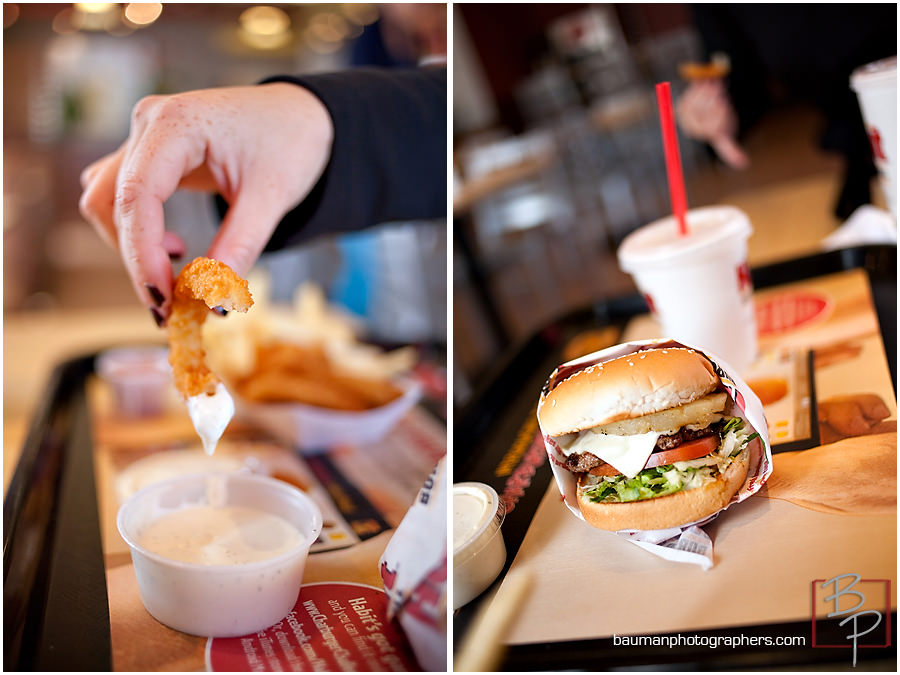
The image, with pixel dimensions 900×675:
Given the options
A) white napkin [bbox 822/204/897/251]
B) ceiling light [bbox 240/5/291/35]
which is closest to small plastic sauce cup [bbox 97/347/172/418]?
white napkin [bbox 822/204/897/251]

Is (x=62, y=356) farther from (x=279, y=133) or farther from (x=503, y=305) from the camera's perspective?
(x=503, y=305)

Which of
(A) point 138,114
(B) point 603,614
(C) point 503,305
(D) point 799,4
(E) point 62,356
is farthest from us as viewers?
(C) point 503,305

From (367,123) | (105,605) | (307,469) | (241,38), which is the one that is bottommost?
(307,469)

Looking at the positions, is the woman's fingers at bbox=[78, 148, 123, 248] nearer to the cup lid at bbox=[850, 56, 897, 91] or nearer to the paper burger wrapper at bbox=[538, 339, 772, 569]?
the paper burger wrapper at bbox=[538, 339, 772, 569]

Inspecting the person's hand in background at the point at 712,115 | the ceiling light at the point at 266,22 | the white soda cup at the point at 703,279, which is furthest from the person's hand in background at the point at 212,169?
the ceiling light at the point at 266,22

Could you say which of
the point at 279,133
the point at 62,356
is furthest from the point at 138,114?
the point at 62,356

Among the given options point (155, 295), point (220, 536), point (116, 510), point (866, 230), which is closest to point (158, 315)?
point (155, 295)
